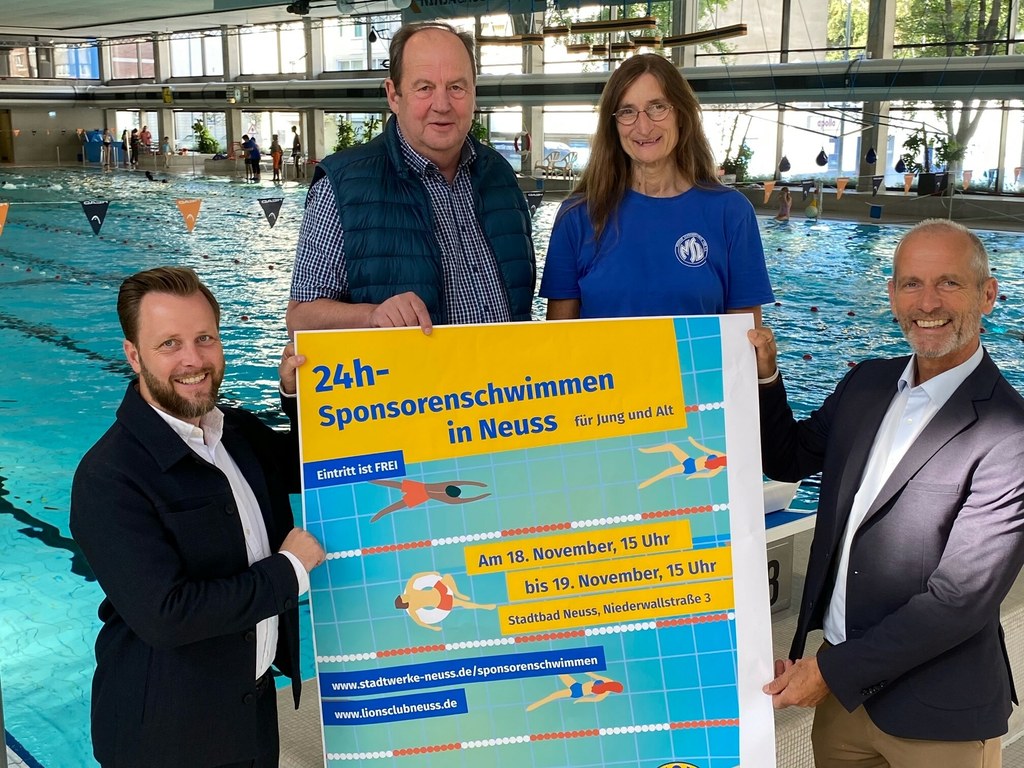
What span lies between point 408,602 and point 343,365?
0.40 meters

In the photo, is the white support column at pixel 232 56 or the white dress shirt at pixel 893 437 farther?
the white support column at pixel 232 56

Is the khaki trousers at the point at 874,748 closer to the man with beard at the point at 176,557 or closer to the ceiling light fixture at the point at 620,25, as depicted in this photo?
the man with beard at the point at 176,557

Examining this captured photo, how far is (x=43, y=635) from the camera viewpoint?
14.1ft

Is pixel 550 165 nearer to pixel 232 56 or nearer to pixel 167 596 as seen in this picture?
pixel 232 56

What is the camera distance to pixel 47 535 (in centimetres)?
522

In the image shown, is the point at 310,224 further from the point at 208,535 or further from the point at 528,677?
the point at 528,677

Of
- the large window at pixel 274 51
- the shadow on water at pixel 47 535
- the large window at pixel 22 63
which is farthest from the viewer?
the large window at pixel 22 63

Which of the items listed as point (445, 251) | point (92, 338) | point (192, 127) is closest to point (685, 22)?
point (92, 338)

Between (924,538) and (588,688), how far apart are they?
60cm

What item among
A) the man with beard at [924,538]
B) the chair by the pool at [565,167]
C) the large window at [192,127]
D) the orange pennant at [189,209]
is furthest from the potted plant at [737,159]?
the man with beard at [924,538]

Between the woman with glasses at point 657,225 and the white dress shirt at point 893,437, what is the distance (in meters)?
0.37

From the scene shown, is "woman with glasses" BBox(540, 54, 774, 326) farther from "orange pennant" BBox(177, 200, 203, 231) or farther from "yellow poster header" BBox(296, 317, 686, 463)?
"orange pennant" BBox(177, 200, 203, 231)

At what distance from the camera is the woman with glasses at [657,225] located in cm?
199

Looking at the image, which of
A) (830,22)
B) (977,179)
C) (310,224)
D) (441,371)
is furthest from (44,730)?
(830,22)
